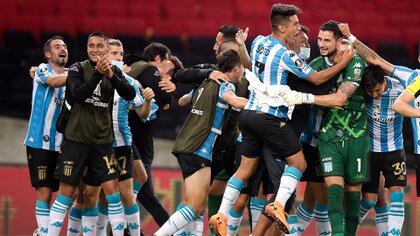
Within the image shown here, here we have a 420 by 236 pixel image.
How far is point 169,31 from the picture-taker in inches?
631

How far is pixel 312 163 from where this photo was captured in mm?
9797

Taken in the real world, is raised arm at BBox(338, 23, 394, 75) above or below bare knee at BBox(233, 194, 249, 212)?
above

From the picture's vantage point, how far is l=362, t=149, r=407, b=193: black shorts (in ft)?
32.3

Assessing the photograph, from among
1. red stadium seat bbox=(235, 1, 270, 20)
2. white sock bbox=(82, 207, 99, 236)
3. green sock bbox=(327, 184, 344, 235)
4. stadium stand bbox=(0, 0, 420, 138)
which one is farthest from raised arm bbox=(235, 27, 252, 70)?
red stadium seat bbox=(235, 1, 270, 20)

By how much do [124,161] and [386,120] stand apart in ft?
7.68

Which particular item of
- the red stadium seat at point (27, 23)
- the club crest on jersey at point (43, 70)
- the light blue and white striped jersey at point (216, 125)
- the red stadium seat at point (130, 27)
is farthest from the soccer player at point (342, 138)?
the red stadium seat at point (27, 23)

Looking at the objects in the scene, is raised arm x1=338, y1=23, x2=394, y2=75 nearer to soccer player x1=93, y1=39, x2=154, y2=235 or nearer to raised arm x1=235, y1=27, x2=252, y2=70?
raised arm x1=235, y1=27, x2=252, y2=70

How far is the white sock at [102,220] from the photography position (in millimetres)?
10422

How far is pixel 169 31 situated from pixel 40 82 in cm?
618

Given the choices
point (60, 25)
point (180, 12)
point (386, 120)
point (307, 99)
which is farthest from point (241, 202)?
point (180, 12)

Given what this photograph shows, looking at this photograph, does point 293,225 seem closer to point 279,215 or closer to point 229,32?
point 279,215

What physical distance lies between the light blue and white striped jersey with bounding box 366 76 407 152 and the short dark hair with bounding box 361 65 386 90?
7.4 inches

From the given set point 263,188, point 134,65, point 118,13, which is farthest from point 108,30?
point 263,188

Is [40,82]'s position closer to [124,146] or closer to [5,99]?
[124,146]
